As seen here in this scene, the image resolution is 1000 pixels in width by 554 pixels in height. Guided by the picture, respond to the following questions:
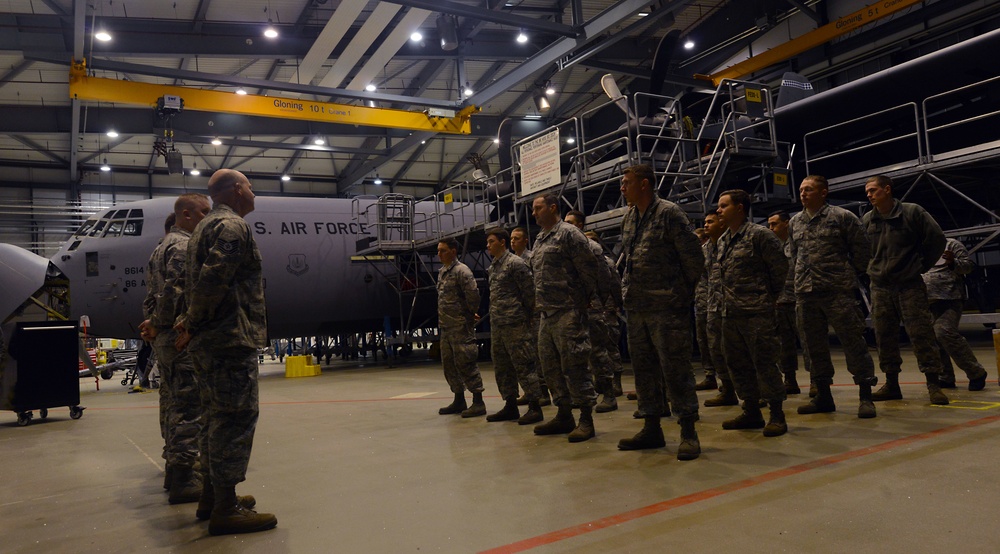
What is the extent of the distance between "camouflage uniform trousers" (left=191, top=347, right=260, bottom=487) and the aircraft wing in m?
8.93

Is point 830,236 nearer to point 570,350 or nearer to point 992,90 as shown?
point 570,350

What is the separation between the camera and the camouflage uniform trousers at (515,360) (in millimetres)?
6508

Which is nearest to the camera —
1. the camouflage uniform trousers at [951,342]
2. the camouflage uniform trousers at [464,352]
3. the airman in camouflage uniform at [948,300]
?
the camouflage uniform trousers at [951,342]

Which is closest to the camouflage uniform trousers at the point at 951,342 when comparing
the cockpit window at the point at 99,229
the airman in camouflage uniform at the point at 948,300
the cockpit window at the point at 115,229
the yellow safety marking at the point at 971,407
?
the airman in camouflage uniform at the point at 948,300

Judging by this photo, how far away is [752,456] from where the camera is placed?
14.3ft

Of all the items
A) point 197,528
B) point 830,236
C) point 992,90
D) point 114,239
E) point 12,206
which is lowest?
point 197,528

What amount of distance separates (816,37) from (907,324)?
17.9m

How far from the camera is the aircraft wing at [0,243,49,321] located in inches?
406

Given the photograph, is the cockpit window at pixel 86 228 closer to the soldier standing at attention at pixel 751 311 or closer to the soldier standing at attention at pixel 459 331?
the soldier standing at attention at pixel 459 331

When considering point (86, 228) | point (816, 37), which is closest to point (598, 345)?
point (86, 228)

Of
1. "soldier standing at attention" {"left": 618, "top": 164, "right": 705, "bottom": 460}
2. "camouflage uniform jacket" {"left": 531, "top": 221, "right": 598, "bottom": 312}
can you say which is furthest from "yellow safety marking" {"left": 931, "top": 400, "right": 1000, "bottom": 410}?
"camouflage uniform jacket" {"left": 531, "top": 221, "right": 598, "bottom": 312}

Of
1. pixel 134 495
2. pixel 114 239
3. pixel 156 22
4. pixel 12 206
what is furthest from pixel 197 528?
pixel 12 206

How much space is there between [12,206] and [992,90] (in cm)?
3210

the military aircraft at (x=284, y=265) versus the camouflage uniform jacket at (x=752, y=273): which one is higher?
the military aircraft at (x=284, y=265)
